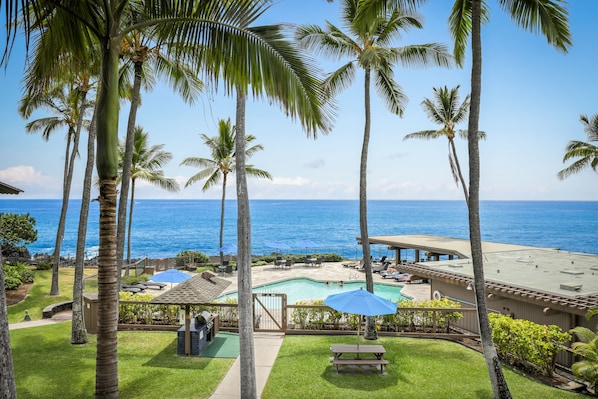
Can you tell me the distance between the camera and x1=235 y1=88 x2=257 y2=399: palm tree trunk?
345 inches

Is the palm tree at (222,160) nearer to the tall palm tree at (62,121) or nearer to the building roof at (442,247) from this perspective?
the tall palm tree at (62,121)

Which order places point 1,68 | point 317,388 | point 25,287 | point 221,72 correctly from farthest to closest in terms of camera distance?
point 25,287 → point 317,388 → point 221,72 → point 1,68

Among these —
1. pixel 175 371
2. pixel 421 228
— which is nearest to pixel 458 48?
pixel 175 371

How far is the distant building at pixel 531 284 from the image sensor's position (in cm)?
1117

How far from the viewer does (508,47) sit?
20.5m

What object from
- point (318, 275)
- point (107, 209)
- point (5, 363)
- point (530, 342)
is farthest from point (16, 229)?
point (530, 342)

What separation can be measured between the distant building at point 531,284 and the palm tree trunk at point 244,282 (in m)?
8.14

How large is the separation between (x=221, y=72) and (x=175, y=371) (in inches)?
327

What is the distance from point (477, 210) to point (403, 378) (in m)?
4.68

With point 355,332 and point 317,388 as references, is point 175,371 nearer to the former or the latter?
point 317,388

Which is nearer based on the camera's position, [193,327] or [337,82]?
[193,327]

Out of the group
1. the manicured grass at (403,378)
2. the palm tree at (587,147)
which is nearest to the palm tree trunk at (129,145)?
the manicured grass at (403,378)

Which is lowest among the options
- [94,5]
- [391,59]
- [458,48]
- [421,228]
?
[421,228]

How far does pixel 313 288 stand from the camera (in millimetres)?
25766
